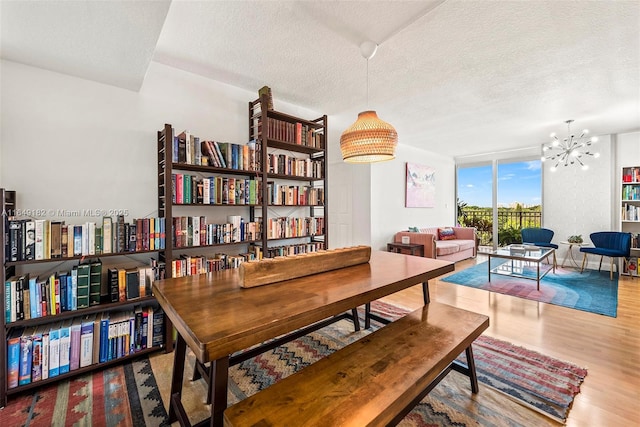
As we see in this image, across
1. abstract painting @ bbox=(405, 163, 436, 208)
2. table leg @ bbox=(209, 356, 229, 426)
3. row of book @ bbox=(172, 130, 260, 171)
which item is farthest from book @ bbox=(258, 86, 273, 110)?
abstract painting @ bbox=(405, 163, 436, 208)

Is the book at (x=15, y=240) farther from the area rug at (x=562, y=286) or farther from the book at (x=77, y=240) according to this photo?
the area rug at (x=562, y=286)

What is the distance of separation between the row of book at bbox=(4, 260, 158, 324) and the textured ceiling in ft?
4.92

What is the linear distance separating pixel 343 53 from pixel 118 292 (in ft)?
8.66

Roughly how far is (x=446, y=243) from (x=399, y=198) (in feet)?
4.37

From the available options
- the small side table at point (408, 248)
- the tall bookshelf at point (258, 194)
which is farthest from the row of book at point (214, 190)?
the small side table at point (408, 248)

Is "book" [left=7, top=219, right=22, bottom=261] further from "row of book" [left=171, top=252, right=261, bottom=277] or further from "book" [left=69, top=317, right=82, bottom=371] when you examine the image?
"row of book" [left=171, top=252, right=261, bottom=277]

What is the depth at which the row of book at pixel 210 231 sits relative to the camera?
90.9 inches

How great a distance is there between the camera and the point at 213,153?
8.06ft

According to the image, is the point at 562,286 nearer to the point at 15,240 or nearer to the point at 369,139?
the point at 369,139

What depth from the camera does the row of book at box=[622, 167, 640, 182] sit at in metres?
4.49

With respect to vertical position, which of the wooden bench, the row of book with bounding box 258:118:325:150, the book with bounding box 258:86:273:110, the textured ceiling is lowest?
the wooden bench

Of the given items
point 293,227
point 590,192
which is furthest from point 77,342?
point 590,192

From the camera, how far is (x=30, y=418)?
151 centimetres

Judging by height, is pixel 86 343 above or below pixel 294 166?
below
